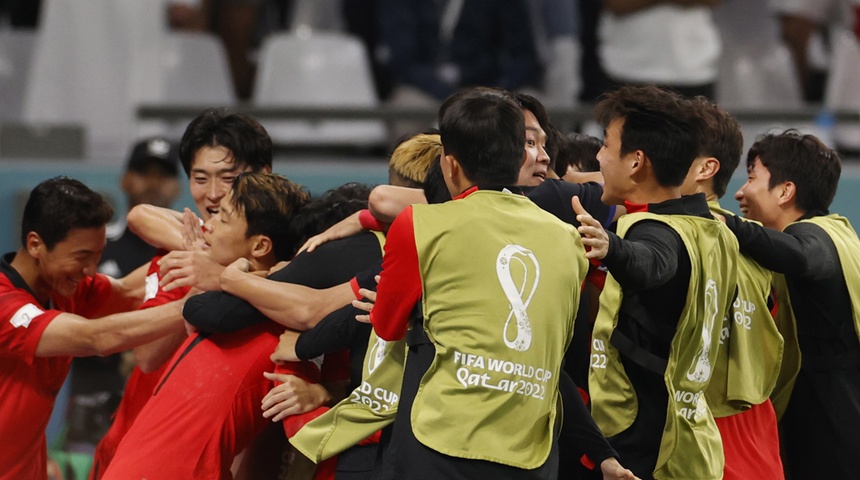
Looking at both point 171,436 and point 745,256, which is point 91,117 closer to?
point 171,436

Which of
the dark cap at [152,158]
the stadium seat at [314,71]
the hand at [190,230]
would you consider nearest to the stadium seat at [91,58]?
the stadium seat at [314,71]

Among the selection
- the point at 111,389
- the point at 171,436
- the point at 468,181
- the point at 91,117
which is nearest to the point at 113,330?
the point at 171,436

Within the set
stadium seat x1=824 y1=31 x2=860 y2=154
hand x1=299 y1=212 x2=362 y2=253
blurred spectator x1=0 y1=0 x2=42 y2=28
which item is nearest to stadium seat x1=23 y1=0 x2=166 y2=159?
blurred spectator x1=0 y1=0 x2=42 y2=28

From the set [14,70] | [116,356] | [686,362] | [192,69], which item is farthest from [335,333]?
[14,70]

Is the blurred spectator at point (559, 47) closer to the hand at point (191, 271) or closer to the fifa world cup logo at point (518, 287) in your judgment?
the hand at point (191, 271)

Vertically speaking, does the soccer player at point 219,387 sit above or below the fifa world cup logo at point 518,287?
below

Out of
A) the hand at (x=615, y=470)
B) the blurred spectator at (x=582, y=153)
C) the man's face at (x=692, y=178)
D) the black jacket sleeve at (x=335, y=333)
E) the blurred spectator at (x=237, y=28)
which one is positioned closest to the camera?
the hand at (x=615, y=470)

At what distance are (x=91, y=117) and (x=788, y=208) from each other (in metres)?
4.73

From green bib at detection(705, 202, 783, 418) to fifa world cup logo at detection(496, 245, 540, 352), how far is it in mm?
727

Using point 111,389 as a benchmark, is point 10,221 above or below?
above

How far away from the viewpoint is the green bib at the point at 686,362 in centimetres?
308

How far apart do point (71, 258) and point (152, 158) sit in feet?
7.12

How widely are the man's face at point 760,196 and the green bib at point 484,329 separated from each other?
1.11 meters

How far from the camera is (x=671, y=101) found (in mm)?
3150
